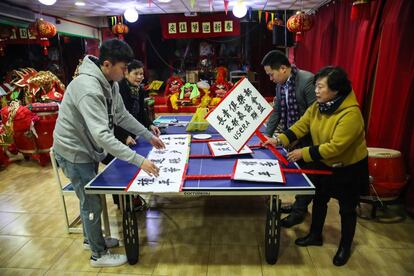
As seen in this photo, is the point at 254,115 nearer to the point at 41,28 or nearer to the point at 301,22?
the point at 301,22

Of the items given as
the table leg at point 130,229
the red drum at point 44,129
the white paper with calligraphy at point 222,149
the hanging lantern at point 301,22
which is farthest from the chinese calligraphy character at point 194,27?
the table leg at point 130,229

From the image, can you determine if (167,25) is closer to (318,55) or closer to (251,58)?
(251,58)

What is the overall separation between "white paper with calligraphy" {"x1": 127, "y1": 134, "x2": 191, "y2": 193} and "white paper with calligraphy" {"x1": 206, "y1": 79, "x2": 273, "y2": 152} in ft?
1.27

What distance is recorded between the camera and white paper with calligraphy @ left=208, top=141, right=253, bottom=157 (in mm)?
2305

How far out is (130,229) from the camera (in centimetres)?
214

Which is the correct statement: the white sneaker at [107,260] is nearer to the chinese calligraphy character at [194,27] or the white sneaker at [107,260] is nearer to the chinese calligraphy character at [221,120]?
the chinese calligraphy character at [221,120]

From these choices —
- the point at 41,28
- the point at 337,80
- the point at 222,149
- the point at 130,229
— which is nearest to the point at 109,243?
the point at 130,229

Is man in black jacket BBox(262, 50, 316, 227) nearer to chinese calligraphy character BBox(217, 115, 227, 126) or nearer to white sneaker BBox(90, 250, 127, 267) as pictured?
chinese calligraphy character BBox(217, 115, 227, 126)

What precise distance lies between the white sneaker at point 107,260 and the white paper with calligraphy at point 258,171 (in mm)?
1127

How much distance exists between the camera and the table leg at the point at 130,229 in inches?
81.7

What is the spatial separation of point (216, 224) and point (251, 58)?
725 centimetres

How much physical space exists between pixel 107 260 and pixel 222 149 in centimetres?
121

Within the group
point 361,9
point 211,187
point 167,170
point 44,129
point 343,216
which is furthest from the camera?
point 44,129

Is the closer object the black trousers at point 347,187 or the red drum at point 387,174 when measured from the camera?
the black trousers at point 347,187
